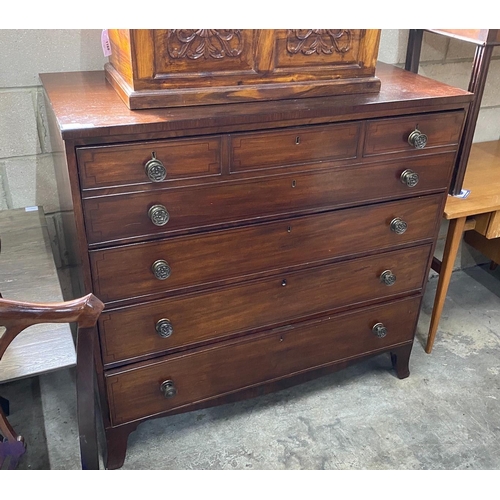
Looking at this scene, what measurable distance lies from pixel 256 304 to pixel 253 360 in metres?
0.21

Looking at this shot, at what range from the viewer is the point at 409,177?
1.51 meters

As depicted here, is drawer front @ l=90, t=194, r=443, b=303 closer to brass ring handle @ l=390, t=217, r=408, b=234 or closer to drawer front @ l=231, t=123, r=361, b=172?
brass ring handle @ l=390, t=217, r=408, b=234

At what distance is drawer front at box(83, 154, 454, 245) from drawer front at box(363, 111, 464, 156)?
0.05 meters

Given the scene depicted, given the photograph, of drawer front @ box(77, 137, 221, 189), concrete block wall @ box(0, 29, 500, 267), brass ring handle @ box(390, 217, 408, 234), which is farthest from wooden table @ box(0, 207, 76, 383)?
brass ring handle @ box(390, 217, 408, 234)

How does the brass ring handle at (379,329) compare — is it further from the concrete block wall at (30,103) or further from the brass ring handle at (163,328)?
the concrete block wall at (30,103)

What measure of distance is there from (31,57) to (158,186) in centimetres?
68

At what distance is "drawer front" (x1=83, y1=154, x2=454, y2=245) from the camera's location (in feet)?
4.10

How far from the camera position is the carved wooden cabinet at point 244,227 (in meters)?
1.23

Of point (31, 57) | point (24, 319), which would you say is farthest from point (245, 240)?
point (31, 57)

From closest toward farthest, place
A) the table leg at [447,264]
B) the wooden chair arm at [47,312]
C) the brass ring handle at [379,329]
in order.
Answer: the wooden chair arm at [47,312]
the brass ring handle at [379,329]
the table leg at [447,264]

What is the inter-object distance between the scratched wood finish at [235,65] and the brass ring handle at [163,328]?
0.57 meters

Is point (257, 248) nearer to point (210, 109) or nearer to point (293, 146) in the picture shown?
point (293, 146)

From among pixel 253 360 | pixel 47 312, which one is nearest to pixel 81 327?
pixel 47 312

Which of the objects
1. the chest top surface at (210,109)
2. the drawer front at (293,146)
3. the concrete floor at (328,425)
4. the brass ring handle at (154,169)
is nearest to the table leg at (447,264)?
the concrete floor at (328,425)
